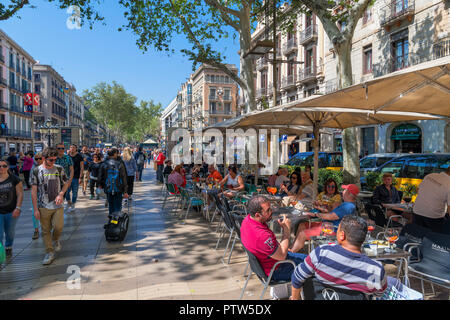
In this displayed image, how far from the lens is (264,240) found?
117 inches

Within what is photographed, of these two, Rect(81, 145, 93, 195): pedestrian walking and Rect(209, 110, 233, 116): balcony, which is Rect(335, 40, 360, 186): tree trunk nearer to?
Rect(81, 145, 93, 195): pedestrian walking

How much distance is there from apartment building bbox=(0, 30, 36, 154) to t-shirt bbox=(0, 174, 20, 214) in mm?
37277

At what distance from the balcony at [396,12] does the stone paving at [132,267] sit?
17.0 m

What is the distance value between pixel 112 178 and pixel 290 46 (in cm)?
2695

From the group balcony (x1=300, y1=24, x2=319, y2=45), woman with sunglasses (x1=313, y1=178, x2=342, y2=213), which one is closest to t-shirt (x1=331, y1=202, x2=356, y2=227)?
woman with sunglasses (x1=313, y1=178, x2=342, y2=213)

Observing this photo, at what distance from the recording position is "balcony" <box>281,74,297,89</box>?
1133 inches

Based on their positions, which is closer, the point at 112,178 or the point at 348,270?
the point at 348,270

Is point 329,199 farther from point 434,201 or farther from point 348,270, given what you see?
point 348,270

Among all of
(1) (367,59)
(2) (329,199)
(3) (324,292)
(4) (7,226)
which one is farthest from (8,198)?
(1) (367,59)

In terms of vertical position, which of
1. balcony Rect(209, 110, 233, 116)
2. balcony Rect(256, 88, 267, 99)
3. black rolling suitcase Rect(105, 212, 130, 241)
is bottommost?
black rolling suitcase Rect(105, 212, 130, 241)

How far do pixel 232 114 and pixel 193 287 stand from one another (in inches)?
2305

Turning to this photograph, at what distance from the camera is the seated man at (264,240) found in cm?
298

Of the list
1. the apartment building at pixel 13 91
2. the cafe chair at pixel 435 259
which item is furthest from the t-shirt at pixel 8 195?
the apartment building at pixel 13 91
